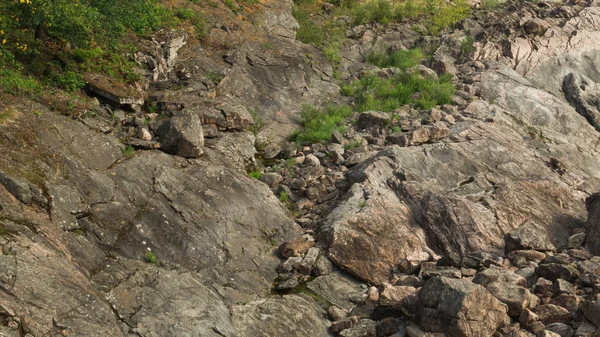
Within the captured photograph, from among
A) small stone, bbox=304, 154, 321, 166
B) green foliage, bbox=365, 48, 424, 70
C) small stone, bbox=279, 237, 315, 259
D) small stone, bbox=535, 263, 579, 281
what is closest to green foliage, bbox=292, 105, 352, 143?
small stone, bbox=304, 154, 321, 166

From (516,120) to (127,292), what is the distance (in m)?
14.6

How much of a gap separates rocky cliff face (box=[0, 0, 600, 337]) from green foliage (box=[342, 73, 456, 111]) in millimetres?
575

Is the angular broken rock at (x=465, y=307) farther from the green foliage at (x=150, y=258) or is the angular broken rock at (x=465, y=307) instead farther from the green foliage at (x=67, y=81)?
the green foliage at (x=67, y=81)

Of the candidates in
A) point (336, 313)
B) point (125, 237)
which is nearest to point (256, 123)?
point (125, 237)

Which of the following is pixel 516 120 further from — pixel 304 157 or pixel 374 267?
pixel 374 267

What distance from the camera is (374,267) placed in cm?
1315

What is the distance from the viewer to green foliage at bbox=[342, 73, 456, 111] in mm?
20391

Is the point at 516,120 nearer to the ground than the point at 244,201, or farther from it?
farther from it

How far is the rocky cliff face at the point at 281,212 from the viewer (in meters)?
10.4

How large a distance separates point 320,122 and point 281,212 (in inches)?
214

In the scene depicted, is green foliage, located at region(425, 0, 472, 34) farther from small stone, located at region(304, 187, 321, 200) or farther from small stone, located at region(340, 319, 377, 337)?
small stone, located at region(340, 319, 377, 337)

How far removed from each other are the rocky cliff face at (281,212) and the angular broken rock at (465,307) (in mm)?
37

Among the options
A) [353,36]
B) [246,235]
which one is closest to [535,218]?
[246,235]

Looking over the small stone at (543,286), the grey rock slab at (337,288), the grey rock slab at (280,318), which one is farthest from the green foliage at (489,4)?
the grey rock slab at (280,318)
